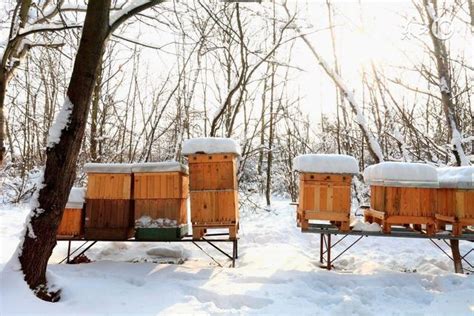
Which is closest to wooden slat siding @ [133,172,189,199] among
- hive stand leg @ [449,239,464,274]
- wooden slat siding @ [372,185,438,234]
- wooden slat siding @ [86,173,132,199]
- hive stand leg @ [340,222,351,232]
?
wooden slat siding @ [86,173,132,199]

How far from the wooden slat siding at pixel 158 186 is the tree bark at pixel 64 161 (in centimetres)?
220

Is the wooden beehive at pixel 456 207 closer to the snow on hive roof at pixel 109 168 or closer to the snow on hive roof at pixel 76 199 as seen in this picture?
Result: the snow on hive roof at pixel 109 168

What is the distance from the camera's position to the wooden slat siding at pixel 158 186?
7.21 meters

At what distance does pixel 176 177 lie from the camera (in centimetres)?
723

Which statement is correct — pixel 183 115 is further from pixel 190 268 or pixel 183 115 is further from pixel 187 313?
pixel 187 313

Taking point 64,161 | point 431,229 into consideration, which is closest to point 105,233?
point 64,161

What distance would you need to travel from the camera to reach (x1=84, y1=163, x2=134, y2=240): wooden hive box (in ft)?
23.9

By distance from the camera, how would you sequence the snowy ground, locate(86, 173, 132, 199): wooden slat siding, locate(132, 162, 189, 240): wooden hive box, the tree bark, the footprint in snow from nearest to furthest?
1. the tree bark
2. the snowy ground
3. the footprint in snow
4. locate(132, 162, 189, 240): wooden hive box
5. locate(86, 173, 132, 199): wooden slat siding

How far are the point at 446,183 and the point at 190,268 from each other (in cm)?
488

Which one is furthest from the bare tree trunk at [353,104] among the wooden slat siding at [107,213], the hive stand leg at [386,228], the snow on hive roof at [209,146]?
the wooden slat siding at [107,213]

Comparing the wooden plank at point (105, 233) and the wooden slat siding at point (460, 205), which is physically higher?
the wooden slat siding at point (460, 205)

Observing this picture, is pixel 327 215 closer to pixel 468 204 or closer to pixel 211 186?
pixel 211 186

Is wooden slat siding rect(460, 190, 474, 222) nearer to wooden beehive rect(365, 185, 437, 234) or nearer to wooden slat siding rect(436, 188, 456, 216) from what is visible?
wooden slat siding rect(436, 188, 456, 216)

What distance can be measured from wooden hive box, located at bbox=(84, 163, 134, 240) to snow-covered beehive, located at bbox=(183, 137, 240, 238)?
1250 mm
